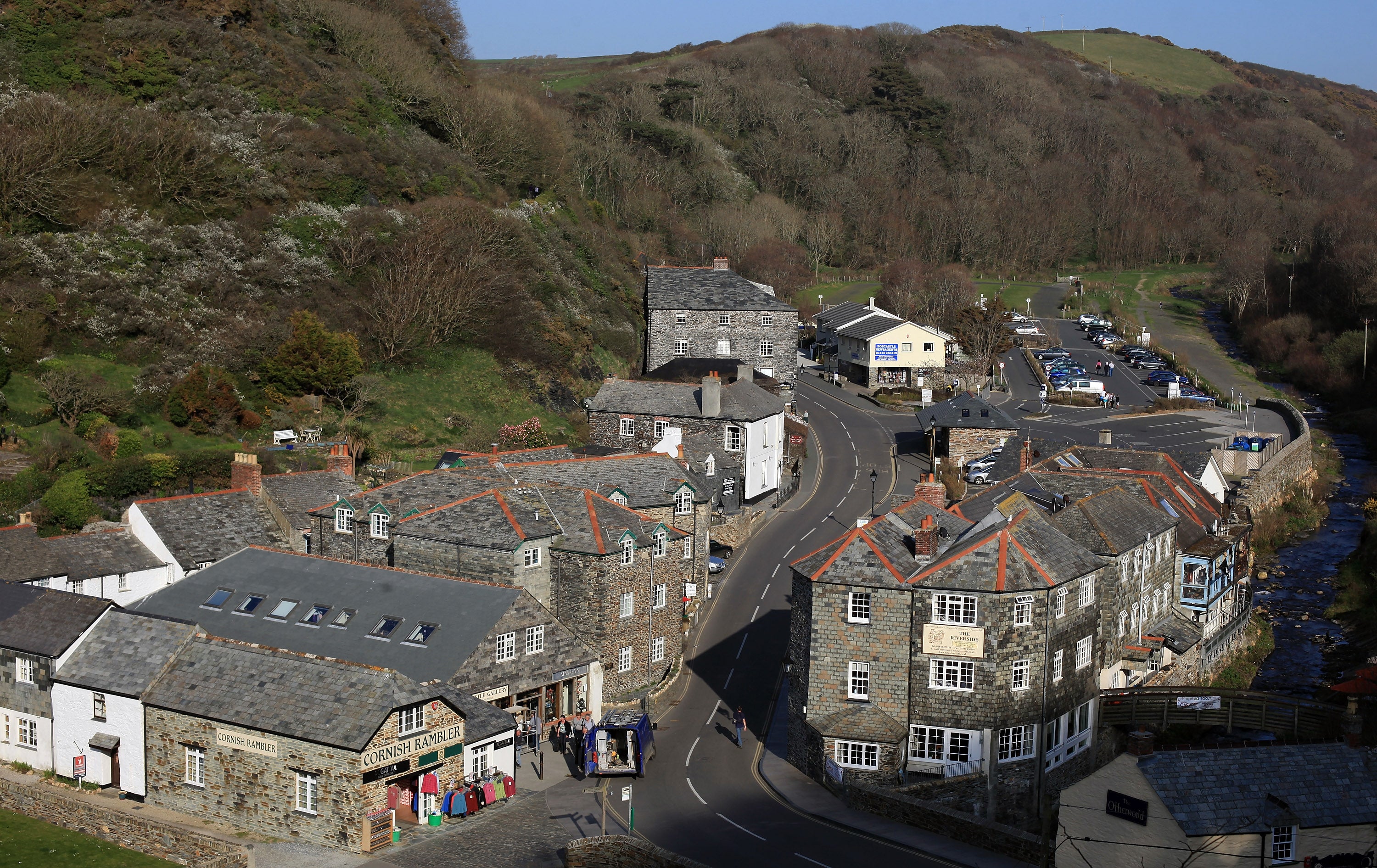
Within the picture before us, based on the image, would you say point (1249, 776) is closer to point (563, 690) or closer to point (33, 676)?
point (563, 690)

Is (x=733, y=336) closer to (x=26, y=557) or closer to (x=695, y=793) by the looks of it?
(x=26, y=557)

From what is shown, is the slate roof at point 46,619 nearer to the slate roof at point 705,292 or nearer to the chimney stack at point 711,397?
the chimney stack at point 711,397

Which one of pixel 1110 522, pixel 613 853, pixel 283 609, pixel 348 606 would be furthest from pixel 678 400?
pixel 613 853

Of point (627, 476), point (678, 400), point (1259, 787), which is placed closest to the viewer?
point (1259, 787)

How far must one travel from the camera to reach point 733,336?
255ft

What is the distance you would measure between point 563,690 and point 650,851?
10.7m

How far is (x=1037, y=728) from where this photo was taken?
1293 inches

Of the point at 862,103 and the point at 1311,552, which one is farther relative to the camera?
the point at 862,103

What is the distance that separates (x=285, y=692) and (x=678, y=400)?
32.2m

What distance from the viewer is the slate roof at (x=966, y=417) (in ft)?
211

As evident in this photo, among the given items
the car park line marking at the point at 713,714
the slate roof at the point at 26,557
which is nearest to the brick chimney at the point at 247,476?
the slate roof at the point at 26,557

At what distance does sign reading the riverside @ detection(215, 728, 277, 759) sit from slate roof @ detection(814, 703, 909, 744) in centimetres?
1303

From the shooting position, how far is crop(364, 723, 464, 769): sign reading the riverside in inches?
1102

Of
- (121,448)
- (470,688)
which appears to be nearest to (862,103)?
(121,448)
